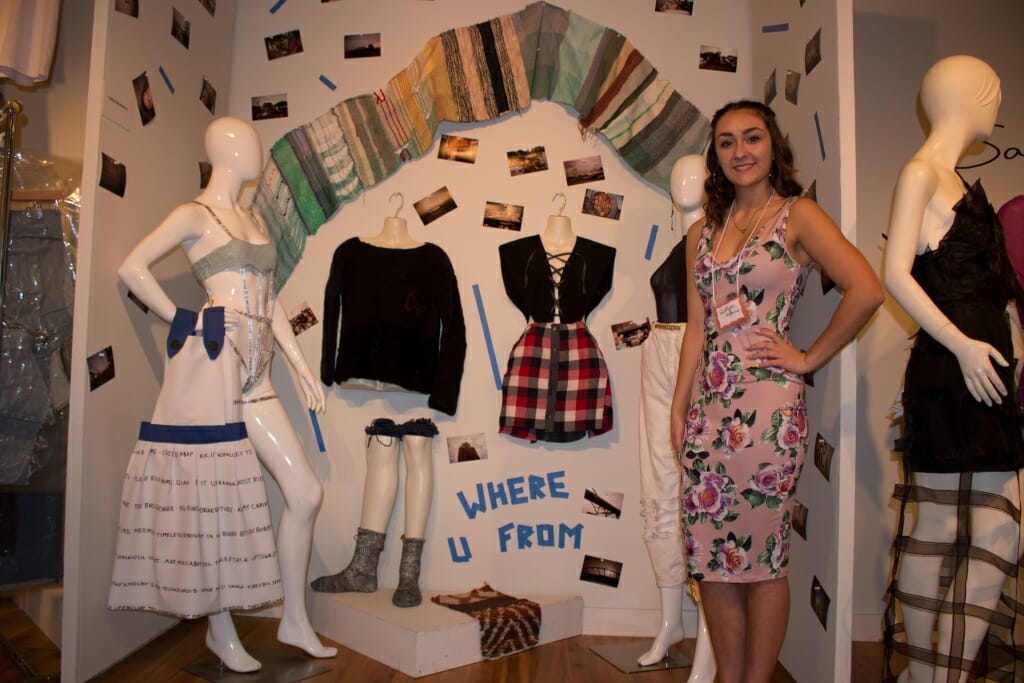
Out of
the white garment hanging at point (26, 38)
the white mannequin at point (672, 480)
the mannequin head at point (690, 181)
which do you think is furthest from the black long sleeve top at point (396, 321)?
the white garment hanging at point (26, 38)

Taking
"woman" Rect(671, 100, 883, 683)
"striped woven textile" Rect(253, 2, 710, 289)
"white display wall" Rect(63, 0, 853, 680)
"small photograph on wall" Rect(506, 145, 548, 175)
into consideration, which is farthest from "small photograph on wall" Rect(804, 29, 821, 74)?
"small photograph on wall" Rect(506, 145, 548, 175)

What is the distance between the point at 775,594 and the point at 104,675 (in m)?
2.16

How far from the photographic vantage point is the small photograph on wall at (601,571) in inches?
130

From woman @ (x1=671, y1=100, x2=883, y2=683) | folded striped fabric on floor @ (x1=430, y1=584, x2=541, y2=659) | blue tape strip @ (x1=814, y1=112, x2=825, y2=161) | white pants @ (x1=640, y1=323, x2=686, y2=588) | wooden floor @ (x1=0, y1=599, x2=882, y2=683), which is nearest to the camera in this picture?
woman @ (x1=671, y1=100, x2=883, y2=683)

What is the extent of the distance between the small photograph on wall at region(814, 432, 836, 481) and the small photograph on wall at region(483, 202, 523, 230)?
5.04ft

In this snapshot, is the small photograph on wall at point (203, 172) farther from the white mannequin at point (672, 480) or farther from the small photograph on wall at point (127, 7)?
the white mannequin at point (672, 480)

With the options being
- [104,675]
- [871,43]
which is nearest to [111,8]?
[104,675]

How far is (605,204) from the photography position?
3.41 meters

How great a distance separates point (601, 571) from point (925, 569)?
56.4 inches

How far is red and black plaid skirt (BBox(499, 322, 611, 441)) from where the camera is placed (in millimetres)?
3193

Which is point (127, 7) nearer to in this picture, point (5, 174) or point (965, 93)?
point (5, 174)

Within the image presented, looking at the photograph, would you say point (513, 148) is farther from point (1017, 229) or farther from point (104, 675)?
point (104, 675)

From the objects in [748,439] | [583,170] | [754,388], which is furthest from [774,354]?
[583,170]

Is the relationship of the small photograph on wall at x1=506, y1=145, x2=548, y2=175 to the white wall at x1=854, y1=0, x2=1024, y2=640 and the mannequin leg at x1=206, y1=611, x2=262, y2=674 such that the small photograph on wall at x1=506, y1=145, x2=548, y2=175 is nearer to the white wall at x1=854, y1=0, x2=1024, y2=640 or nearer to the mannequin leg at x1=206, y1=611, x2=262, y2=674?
the white wall at x1=854, y1=0, x2=1024, y2=640
